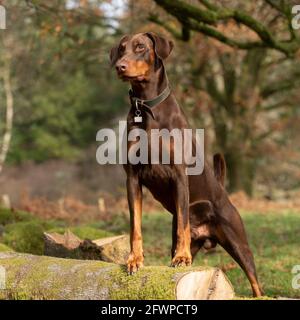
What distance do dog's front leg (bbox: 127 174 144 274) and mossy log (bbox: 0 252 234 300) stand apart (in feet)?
0.29

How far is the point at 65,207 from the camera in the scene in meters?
16.8

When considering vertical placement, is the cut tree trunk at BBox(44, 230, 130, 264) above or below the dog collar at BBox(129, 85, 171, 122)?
below

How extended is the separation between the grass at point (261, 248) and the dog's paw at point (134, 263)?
2611mm

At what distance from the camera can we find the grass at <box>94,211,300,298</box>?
8203mm

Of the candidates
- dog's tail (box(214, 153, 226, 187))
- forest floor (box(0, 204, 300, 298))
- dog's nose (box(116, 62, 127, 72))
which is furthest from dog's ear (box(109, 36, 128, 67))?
forest floor (box(0, 204, 300, 298))

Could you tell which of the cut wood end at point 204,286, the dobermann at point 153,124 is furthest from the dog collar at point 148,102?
the cut wood end at point 204,286

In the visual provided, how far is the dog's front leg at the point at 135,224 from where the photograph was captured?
5.02 m

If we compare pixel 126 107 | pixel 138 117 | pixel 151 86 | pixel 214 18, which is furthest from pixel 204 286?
pixel 126 107

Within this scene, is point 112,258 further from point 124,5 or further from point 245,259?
point 124,5

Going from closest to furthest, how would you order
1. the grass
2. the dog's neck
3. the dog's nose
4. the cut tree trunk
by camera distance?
the dog's nose, the dog's neck, the cut tree trunk, the grass

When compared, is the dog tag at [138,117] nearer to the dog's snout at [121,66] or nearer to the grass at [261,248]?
the dog's snout at [121,66]

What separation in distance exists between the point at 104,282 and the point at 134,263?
269mm

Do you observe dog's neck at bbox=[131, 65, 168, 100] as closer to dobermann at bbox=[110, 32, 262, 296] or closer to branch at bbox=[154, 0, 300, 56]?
dobermann at bbox=[110, 32, 262, 296]

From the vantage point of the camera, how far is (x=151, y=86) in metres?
5.54
